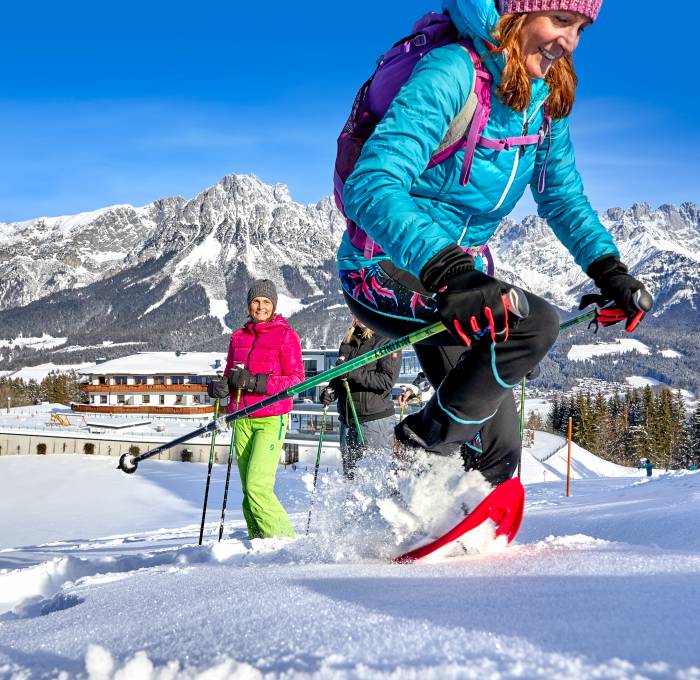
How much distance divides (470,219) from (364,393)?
4409 millimetres

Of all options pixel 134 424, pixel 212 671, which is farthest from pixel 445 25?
pixel 134 424

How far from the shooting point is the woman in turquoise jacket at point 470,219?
2010 mm

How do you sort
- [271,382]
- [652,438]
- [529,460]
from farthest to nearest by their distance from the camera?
[652,438]
[529,460]
[271,382]

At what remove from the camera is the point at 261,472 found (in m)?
5.11

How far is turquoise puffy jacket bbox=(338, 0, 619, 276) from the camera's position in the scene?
2.04 meters

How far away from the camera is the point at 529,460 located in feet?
116

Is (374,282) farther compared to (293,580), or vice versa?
(374,282)

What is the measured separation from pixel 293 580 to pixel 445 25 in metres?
2.00

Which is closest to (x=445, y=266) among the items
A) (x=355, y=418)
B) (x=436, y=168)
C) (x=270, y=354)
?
(x=436, y=168)

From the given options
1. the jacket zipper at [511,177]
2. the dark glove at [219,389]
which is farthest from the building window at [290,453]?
the jacket zipper at [511,177]

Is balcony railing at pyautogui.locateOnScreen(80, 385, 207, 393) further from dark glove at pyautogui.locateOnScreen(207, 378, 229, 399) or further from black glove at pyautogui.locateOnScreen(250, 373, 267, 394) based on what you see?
black glove at pyautogui.locateOnScreen(250, 373, 267, 394)

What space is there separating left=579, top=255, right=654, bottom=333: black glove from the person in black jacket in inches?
152

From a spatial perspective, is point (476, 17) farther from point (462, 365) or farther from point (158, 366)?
point (158, 366)

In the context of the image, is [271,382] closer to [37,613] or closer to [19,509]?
[37,613]
